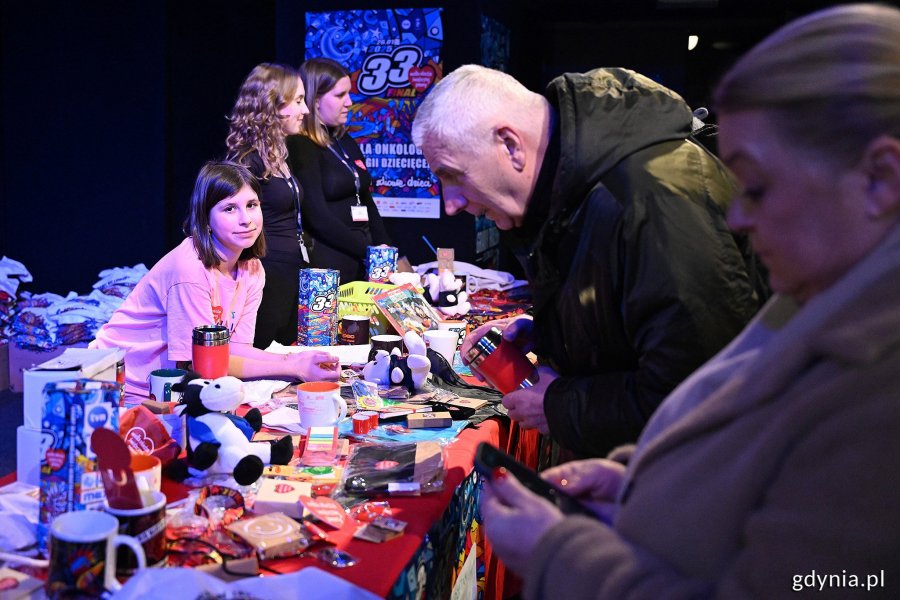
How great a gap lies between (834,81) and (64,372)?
133cm

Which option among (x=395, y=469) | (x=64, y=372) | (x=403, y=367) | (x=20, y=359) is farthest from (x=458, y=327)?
(x=20, y=359)

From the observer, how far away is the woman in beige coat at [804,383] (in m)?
0.76

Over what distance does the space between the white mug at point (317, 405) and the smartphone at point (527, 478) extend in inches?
31.9

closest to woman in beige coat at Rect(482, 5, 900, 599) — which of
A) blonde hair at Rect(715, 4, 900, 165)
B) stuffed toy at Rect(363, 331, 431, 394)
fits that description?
blonde hair at Rect(715, 4, 900, 165)

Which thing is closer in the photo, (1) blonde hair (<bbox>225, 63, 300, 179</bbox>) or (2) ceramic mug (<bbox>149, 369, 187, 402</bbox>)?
(2) ceramic mug (<bbox>149, 369, 187, 402</bbox>)

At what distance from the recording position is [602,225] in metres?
1.61

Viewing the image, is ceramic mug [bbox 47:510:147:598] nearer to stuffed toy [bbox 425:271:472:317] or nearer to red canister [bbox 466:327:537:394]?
red canister [bbox 466:327:537:394]

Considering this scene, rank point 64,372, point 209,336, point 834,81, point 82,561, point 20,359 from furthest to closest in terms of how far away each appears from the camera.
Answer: point 20,359, point 209,336, point 64,372, point 82,561, point 834,81

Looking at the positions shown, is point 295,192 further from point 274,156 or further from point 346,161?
point 346,161

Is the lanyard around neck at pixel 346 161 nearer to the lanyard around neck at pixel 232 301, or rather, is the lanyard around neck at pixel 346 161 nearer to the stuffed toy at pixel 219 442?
the lanyard around neck at pixel 232 301

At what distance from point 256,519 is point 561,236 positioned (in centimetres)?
84

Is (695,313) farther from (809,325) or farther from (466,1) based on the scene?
(466,1)

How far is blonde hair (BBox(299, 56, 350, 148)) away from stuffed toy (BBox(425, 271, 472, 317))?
3.82ft

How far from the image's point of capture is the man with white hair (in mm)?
1561
